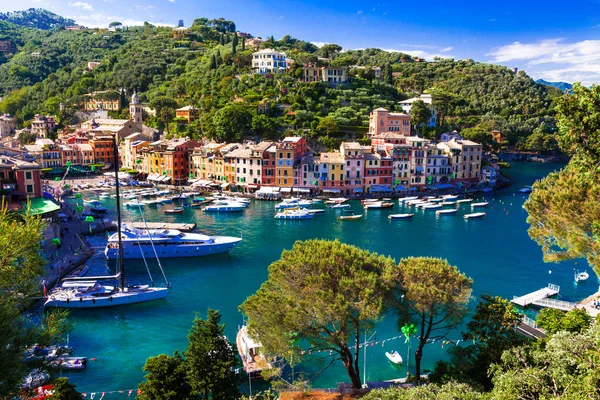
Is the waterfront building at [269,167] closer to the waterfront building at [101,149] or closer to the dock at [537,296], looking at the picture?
the waterfront building at [101,149]

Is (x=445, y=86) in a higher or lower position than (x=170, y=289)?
higher

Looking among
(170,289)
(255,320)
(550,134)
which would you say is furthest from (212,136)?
(550,134)

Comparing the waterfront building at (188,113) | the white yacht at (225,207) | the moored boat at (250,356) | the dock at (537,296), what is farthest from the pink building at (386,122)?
the moored boat at (250,356)

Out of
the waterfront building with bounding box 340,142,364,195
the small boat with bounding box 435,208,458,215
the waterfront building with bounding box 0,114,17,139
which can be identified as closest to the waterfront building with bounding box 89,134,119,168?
the waterfront building with bounding box 0,114,17,139

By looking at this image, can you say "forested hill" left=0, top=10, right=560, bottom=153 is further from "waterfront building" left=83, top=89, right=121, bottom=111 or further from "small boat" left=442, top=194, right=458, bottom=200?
"small boat" left=442, top=194, right=458, bottom=200

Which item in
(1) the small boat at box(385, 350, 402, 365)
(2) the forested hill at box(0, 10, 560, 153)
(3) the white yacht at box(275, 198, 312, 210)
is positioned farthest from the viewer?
Answer: (2) the forested hill at box(0, 10, 560, 153)

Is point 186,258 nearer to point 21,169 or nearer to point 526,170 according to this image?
point 21,169
